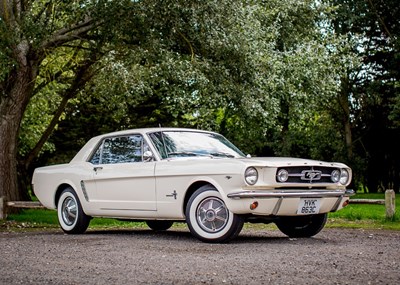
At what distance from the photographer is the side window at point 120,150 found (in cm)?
1117

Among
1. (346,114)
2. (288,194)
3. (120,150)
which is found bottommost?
(288,194)

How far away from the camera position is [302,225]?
11.0 m

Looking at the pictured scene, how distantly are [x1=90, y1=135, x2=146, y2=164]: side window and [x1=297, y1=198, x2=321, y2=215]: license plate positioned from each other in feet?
8.74

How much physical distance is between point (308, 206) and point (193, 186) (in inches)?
64.4

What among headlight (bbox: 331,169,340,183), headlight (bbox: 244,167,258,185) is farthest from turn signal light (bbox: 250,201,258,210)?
headlight (bbox: 331,169,340,183)

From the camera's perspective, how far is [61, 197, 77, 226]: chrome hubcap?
477 inches

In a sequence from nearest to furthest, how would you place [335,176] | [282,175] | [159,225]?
[282,175] < [335,176] < [159,225]

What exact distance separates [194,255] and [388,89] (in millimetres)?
27529

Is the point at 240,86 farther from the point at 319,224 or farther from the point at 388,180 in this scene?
the point at 388,180

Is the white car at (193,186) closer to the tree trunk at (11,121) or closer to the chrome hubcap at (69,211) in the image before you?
the chrome hubcap at (69,211)

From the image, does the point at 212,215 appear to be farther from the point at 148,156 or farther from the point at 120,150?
the point at 120,150

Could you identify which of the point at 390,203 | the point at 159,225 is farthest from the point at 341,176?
the point at 390,203

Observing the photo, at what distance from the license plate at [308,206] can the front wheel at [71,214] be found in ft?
13.0

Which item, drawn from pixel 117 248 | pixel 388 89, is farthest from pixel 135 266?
pixel 388 89
